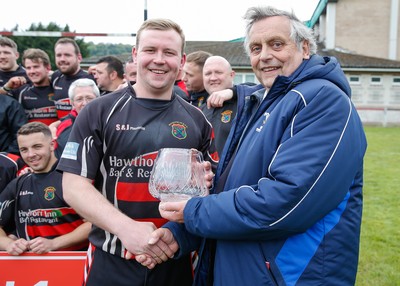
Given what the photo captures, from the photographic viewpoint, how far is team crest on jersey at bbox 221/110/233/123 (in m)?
4.39

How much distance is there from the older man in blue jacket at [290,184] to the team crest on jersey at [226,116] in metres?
2.31

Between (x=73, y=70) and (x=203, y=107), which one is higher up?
(x=73, y=70)

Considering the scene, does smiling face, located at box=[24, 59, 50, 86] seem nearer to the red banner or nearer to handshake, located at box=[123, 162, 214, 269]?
the red banner

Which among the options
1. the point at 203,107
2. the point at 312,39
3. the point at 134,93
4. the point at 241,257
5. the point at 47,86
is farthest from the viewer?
the point at 47,86

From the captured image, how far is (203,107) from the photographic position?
477cm

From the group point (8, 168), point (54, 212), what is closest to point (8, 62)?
point (8, 168)

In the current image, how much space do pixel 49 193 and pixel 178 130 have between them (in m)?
1.68

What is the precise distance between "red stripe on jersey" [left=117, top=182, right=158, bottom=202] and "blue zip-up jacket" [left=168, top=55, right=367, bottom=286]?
1.54ft

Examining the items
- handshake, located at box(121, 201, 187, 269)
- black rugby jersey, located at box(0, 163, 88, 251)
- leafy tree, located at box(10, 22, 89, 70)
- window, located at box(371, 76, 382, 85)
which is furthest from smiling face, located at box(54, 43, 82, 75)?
window, located at box(371, 76, 382, 85)

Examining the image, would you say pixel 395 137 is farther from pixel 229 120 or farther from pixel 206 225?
pixel 206 225

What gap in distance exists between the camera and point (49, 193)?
A: 140 inches

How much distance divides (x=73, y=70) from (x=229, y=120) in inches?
114

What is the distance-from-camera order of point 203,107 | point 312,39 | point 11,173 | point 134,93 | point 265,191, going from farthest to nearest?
point 203,107, point 11,173, point 134,93, point 312,39, point 265,191

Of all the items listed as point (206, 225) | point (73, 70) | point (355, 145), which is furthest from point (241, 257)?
point (73, 70)
